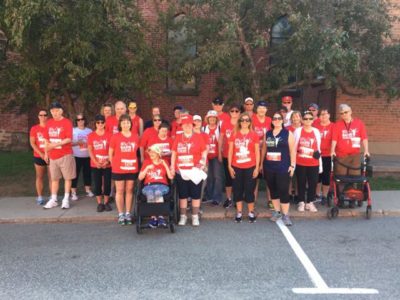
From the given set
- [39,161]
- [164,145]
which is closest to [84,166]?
[39,161]

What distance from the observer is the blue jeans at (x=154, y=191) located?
593 cm

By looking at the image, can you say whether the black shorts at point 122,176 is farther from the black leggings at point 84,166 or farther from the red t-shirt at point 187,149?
the black leggings at point 84,166

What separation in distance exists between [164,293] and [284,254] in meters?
1.81

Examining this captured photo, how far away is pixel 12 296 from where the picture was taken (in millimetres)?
4016

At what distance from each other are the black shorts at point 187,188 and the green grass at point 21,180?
321 cm

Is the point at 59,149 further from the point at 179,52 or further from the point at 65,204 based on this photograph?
the point at 179,52

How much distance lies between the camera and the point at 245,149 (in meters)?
6.27

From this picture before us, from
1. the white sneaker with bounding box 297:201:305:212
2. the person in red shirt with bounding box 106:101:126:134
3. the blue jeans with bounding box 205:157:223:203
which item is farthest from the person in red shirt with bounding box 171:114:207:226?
the white sneaker with bounding box 297:201:305:212

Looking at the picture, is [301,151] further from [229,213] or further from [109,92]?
[109,92]

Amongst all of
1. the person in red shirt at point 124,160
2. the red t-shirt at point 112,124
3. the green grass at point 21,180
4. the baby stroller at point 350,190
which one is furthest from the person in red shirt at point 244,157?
the green grass at point 21,180

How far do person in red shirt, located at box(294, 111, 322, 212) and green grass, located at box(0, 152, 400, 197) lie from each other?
7.43 feet

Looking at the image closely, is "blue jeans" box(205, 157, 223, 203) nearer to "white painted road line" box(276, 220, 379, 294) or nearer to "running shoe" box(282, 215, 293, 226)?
"running shoe" box(282, 215, 293, 226)

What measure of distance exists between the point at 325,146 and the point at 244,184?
6.17 ft

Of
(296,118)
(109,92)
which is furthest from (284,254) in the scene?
(109,92)
